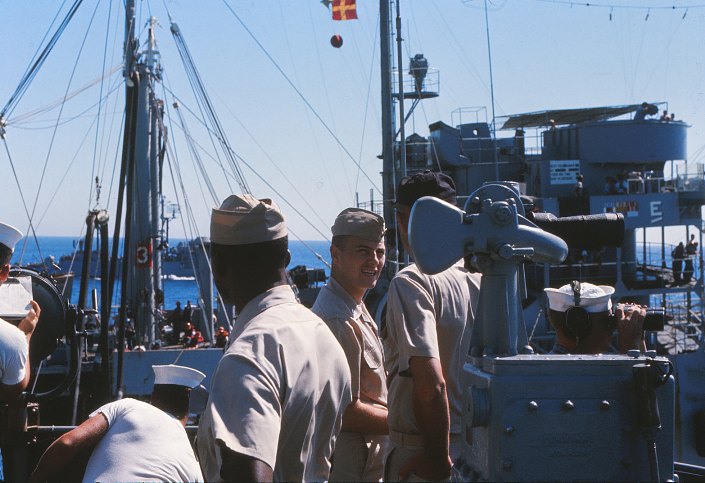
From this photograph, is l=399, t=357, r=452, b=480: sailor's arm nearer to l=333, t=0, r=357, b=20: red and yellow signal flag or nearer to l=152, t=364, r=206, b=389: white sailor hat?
l=152, t=364, r=206, b=389: white sailor hat

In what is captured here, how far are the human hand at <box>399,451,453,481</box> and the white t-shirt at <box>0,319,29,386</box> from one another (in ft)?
5.65

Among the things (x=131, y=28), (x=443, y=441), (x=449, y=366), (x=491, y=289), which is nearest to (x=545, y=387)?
(x=491, y=289)

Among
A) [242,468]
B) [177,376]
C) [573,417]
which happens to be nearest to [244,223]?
[242,468]

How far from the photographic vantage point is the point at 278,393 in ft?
6.15

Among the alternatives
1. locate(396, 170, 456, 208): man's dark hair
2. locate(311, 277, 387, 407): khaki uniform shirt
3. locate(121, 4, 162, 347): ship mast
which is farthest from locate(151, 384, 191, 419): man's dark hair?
locate(121, 4, 162, 347): ship mast

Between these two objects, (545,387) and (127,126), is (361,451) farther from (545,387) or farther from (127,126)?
(127,126)

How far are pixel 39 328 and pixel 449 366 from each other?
258 centimetres

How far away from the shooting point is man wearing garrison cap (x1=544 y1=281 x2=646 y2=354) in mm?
2918

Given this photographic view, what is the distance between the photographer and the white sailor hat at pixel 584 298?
10.2 ft

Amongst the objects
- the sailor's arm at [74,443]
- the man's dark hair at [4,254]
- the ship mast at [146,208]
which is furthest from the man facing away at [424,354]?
the ship mast at [146,208]

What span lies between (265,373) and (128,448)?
3.98ft

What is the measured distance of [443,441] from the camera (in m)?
2.78

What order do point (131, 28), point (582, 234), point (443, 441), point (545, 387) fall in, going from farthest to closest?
point (131, 28) < point (443, 441) < point (582, 234) < point (545, 387)

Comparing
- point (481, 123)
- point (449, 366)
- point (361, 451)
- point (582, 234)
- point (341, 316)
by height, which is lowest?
point (361, 451)
